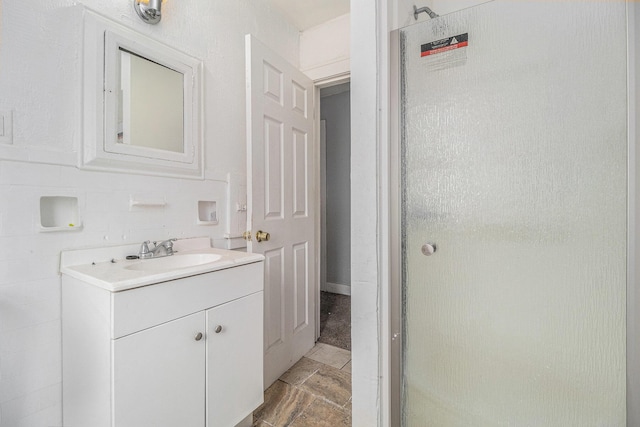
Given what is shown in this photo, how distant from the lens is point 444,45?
3.26ft

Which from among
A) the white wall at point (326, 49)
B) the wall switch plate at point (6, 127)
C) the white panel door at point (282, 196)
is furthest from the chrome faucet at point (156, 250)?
the white wall at point (326, 49)

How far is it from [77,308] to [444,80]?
1.52 meters

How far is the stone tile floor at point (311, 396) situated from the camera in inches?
54.3

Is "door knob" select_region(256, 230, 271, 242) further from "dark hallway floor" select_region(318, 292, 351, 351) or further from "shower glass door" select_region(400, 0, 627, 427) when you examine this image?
"dark hallway floor" select_region(318, 292, 351, 351)

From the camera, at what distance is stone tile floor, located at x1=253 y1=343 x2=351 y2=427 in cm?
138

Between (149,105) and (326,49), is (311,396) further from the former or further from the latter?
(326,49)

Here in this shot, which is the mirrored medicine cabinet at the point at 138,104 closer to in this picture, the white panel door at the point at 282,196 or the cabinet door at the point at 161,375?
the white panel door at the point at 282,196

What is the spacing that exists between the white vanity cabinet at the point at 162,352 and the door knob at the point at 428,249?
0.75m

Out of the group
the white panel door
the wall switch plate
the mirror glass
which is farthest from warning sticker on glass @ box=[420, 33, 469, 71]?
the wall switch plate

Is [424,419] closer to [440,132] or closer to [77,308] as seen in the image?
[440,132]

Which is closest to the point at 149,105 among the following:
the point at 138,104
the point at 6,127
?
the point at 138,104

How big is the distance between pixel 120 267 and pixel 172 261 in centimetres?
24

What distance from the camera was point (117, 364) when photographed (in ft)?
2.81

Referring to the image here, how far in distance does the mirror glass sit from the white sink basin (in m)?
0.53
